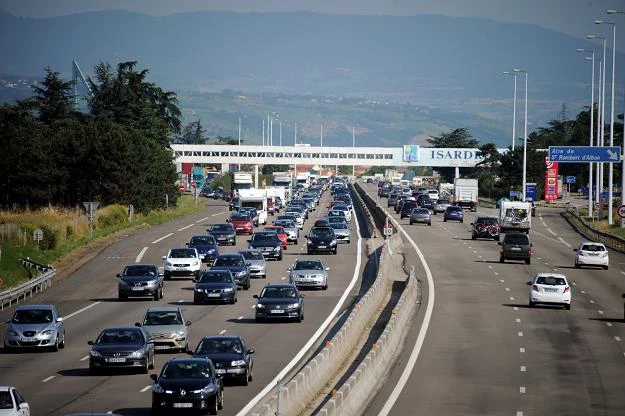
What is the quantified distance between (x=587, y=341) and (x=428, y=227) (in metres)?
62.8

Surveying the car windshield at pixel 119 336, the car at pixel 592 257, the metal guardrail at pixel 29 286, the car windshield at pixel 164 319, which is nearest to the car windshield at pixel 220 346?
the car windshield at pixel 119 336

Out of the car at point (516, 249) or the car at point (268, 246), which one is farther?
the car at point (268, 246)

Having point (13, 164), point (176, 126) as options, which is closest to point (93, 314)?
point (13, 164)

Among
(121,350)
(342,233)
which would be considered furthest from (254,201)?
(121,350)

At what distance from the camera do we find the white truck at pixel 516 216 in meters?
95.4

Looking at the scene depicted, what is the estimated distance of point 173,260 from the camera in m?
61.2

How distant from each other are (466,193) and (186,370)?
112772 millimetres

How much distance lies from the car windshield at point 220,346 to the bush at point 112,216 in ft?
216

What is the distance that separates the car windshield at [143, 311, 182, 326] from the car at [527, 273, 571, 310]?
17.5 metres

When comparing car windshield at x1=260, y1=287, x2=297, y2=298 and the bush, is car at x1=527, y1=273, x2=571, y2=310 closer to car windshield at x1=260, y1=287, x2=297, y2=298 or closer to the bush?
car windshield at x1=260, y1=287, x2=297, y2=298

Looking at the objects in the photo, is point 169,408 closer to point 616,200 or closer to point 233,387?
point 233,387

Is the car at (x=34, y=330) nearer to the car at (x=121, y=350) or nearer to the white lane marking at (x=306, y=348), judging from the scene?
the car at (x=121, y=350)

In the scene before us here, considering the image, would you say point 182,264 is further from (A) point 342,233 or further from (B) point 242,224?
(B) point 242,224

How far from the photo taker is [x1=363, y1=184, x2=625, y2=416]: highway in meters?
29.1
